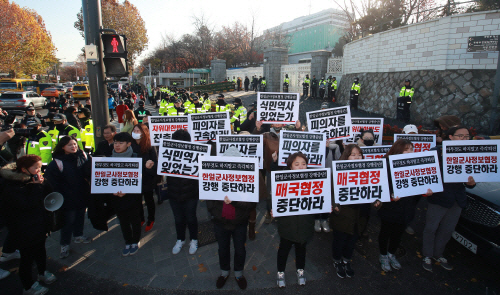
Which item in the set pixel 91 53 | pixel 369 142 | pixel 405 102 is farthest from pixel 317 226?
pixel 405 102

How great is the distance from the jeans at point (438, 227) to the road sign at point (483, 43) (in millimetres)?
10671

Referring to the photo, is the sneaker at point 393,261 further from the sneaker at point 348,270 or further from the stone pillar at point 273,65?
the stone pillar at point 273,65

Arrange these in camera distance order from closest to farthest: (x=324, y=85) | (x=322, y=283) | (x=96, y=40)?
1. (x=322, y=283)
2. (x=96, y=40)
3. (x=324, y=85)

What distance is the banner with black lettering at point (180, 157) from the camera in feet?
13.8

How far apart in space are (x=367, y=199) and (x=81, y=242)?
4882mm

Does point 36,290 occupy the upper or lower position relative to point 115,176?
lower

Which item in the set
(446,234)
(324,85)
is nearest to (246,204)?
(446,234)

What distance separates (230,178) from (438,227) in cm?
342

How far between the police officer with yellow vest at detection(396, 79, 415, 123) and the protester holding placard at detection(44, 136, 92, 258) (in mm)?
13723

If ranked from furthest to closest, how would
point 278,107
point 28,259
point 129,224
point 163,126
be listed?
1. point 163,126
2. point 278,107
3. point 129,224
4. point 28,259

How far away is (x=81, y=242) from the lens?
189 inches

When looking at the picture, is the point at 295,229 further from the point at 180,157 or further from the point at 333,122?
the point at 333,122

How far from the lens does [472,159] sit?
13.3 feet

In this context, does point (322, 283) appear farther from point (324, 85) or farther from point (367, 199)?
point (324, 85)
